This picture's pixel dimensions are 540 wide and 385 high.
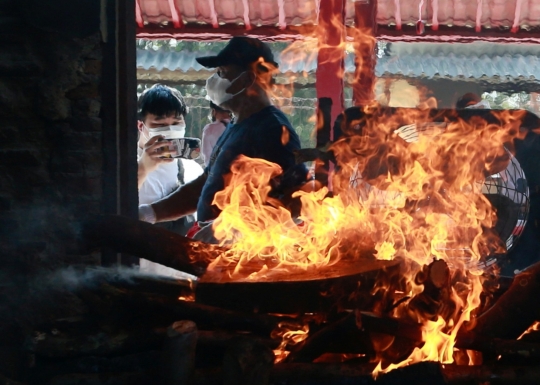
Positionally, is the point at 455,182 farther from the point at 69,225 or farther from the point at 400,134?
the point at 69,225

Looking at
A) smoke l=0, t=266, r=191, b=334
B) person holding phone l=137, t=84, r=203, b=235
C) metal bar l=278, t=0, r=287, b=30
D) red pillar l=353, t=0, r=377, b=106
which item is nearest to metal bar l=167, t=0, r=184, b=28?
metal bar l=278, t=0, r=287, b=30

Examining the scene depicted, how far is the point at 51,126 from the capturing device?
326 centimetres

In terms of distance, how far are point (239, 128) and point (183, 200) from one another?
2.54ft

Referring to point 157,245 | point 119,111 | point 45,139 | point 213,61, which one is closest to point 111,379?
point 157,245

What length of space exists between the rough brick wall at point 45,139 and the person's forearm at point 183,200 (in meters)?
1.26

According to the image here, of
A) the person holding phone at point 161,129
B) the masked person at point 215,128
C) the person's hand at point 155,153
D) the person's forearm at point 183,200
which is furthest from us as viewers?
the masked person at point 215,128

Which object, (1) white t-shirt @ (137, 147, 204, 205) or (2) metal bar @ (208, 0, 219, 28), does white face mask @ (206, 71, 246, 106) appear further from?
(2) metal bar @ (208, 0, 219, 28)

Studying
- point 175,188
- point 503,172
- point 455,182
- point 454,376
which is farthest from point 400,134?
point 454,376

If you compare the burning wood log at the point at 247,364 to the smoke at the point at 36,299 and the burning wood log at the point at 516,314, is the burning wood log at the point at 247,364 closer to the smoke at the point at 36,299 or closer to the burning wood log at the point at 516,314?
the burning wood log at the point at 516,314

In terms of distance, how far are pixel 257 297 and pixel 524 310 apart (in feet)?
3.61

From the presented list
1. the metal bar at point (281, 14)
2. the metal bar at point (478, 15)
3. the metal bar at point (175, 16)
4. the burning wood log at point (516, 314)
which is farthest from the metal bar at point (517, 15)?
the burning wood log at point (516, 314)

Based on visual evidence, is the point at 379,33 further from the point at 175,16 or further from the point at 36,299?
the point at 36,299

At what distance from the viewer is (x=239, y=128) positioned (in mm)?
4309

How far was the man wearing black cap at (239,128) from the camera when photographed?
13.5 ft
